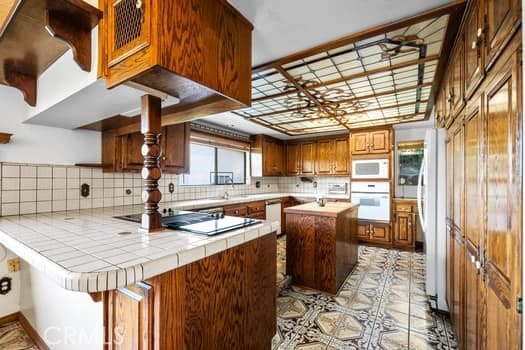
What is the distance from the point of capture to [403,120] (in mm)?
3900

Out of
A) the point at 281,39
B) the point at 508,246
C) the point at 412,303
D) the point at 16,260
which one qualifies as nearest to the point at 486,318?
the point at 508,246

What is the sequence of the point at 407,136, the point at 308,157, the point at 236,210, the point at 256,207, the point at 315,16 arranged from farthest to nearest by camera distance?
the point at 308,157 → the point at 407,136 → the point at 256,207 → the point at 236,210 → the point at 315,16

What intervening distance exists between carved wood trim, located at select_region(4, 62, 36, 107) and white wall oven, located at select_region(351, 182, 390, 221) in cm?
437

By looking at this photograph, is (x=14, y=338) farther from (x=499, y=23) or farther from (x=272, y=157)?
(x=272, y=157)

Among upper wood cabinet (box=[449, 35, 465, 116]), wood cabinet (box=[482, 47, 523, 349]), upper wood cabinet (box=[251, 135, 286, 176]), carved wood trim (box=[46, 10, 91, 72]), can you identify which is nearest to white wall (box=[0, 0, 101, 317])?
carved wood trim (box=[46, 10, 91, 72])

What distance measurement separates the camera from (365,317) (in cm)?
203

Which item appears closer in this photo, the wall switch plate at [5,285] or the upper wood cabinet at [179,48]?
the upper wood cabinet at [179,48]

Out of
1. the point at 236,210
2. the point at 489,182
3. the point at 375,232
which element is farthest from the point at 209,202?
the point at 375,232

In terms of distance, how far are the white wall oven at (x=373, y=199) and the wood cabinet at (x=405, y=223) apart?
0.17 meters

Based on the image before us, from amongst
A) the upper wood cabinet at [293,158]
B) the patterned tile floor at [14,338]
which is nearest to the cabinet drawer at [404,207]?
the upper wood cabinet at [293,158]

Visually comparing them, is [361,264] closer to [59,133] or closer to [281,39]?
[281,39]

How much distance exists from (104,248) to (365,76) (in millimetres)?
2393

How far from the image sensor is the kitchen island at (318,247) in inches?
94.6

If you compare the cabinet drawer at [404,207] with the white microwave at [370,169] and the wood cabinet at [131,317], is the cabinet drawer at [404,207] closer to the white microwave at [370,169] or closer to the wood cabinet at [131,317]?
the white microwave at [370,169]
